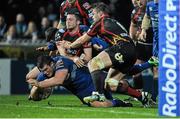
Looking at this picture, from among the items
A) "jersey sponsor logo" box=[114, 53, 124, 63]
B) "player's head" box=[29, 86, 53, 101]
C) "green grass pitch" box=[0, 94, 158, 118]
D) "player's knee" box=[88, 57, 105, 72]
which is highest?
"jersey sponsor logo" box=[114, 53, 124, 63]

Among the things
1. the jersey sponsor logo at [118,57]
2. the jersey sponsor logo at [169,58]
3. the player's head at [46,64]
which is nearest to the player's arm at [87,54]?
the jersey sponsor logo at [118,57]

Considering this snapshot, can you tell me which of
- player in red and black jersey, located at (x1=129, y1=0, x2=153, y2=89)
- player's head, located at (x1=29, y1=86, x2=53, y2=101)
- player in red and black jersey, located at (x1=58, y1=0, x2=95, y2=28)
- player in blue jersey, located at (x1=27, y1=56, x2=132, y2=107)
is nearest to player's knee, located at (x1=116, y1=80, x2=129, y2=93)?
player in blue jersey, located at (x1=27, y1=56, x2=132, y2=107)

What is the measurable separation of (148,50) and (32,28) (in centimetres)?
739

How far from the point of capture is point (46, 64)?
1420 cm

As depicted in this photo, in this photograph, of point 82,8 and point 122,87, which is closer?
point 122,87

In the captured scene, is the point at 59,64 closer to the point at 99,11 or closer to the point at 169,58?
the point at 99,11

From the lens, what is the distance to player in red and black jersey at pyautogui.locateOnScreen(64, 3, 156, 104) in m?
14.4

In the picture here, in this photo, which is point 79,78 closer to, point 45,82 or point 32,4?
point 45,82

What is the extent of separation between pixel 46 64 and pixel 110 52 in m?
1.14

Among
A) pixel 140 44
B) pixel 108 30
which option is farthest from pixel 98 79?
pixel 140 44

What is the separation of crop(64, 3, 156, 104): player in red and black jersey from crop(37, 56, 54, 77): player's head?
0.75 m

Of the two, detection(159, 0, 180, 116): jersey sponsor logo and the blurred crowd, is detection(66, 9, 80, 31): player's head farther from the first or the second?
the blurred crowd

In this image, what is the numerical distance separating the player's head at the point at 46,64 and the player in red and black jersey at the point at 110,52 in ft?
2.45

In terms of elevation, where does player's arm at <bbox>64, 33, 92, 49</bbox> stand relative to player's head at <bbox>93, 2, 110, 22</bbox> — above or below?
below
